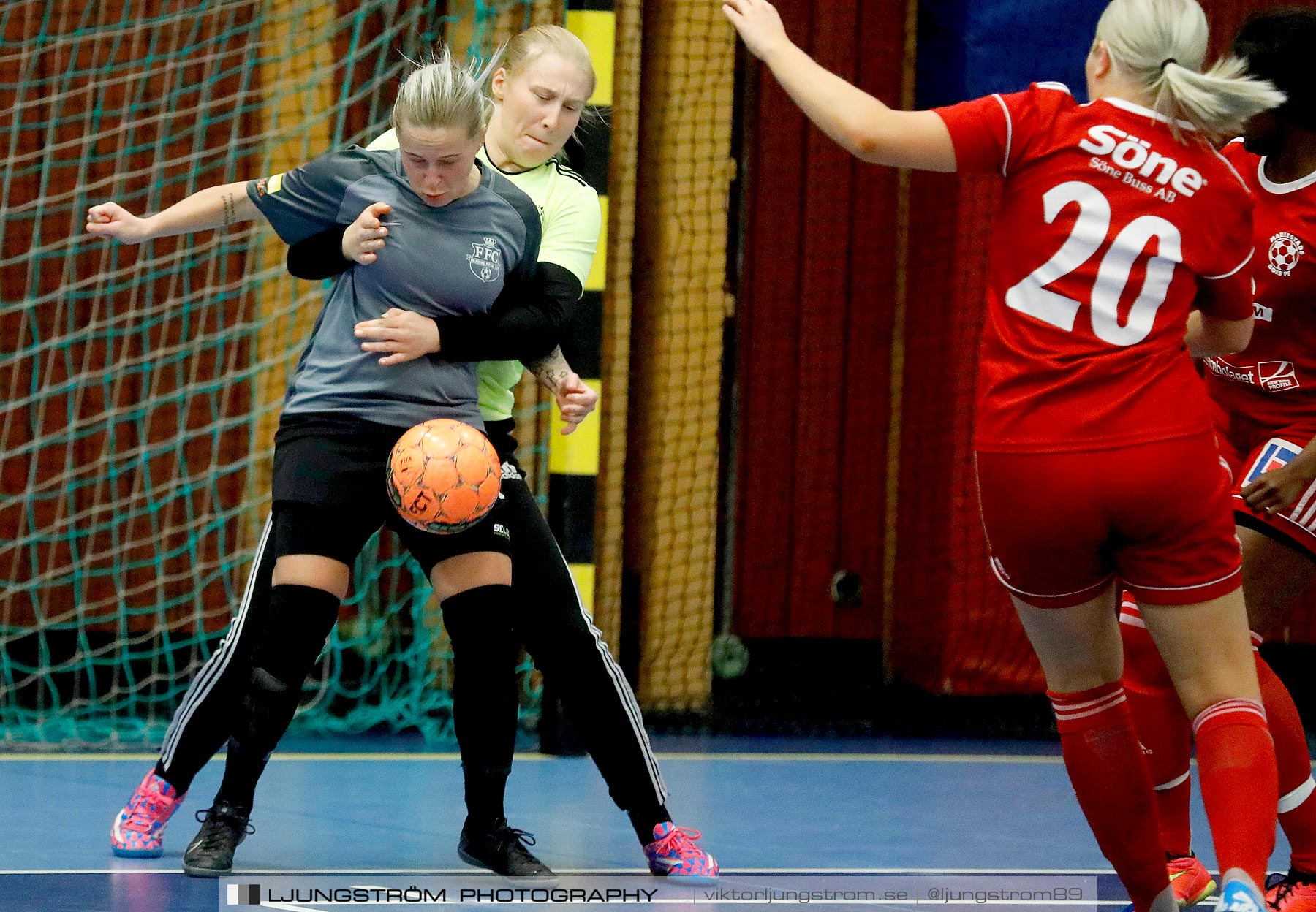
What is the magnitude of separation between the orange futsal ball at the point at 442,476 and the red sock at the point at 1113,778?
42.9 inches

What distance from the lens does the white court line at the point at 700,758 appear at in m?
4.30

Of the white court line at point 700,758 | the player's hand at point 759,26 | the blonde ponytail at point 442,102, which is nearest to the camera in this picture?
the player's hand at point 759,26

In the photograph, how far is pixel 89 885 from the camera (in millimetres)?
2994

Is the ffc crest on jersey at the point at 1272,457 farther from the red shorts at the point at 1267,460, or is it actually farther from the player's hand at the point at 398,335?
the player's hand at the point at 398,335

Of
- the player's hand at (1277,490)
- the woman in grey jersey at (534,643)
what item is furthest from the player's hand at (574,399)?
the player's hand at (1277,490)

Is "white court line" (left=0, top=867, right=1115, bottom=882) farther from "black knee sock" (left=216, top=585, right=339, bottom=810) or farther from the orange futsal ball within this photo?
A: the orange futsal ball

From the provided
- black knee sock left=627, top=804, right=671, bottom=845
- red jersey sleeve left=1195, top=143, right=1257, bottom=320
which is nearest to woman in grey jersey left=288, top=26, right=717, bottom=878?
black knee sock left=627, top=804, right=671, bottom=845

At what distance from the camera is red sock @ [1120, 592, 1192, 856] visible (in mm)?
3123

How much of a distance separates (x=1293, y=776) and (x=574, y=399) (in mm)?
1566

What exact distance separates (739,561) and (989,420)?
324 centimetres

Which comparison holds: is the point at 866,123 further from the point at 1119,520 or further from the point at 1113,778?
the point at 1113,778

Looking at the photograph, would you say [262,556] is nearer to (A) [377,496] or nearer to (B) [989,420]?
(A) [377,496]

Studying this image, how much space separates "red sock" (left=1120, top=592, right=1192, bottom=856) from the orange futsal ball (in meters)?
1.30

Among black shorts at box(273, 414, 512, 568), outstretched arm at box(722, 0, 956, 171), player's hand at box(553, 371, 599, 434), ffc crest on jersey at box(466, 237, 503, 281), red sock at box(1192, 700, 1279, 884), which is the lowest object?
red sock at box(1192, 700, 1279, 884)
